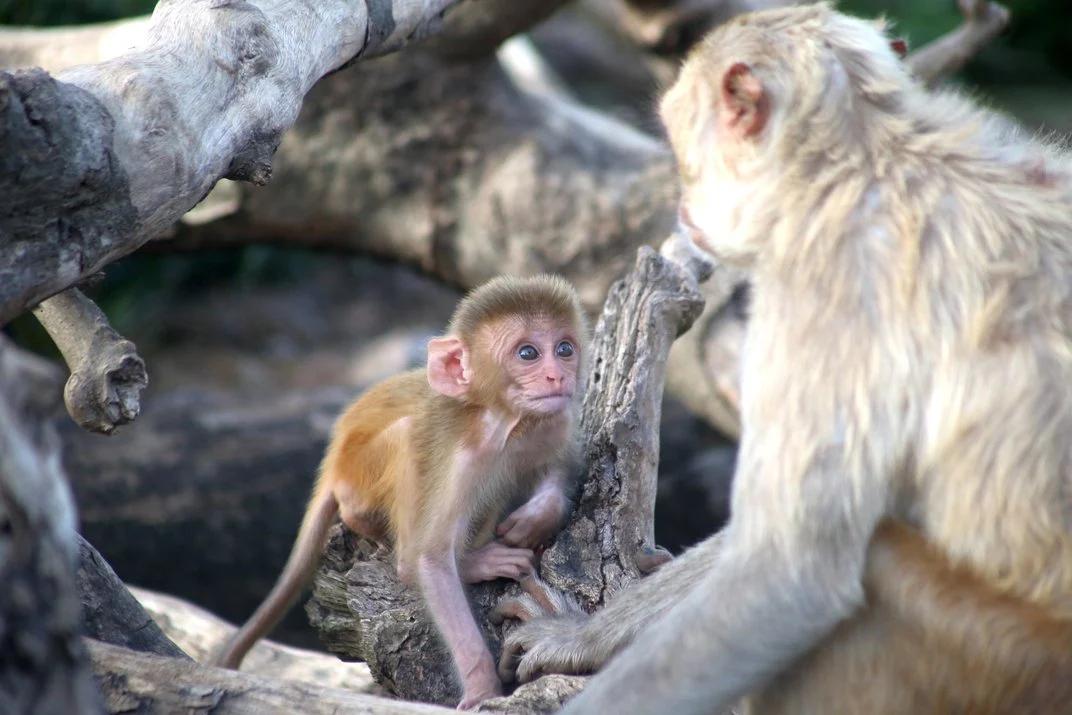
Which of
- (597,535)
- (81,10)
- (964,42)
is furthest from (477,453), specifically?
(81,10)

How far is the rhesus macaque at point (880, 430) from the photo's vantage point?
3023 mm

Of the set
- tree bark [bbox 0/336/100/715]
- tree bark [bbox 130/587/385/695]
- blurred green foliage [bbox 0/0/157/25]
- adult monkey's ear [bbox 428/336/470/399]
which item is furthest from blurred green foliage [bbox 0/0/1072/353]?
tree bark [bbox 0/336/100/715]

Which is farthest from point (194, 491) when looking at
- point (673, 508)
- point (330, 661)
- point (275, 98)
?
point (275, 98)

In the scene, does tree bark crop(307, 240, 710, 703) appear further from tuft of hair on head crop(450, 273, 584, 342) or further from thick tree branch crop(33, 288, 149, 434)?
thick tree branch crop(33, 288, 149, 434)

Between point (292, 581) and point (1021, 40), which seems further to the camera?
point (1021, 40)

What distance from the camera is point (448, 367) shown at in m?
4.62

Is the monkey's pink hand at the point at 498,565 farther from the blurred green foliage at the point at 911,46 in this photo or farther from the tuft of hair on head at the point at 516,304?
the blurred green foliage at the point at 911,46

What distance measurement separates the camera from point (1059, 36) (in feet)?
44.5

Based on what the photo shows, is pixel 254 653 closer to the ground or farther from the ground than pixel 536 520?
closer to the ground

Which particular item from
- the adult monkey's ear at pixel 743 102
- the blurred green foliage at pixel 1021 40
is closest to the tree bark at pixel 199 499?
the adult monkey's ear at pixel 743 102

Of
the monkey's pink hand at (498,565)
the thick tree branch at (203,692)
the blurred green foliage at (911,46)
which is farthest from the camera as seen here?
the blurred green foliage at (911,46)

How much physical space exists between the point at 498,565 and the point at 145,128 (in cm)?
194

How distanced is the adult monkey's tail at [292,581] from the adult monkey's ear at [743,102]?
2404mm

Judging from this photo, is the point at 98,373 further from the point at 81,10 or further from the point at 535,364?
the point at 81,10
